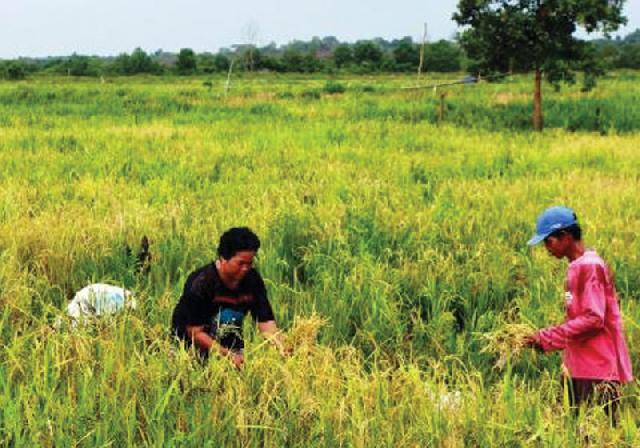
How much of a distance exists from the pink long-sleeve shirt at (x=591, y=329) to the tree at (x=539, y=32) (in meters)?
13.0

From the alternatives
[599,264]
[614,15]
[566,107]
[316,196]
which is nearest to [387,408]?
[599,264]

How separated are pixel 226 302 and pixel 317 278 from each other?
1.41m

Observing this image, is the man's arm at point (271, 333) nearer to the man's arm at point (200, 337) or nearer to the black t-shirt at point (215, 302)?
the black t-shirt at point (215, 302)

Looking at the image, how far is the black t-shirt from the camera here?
11.4ft

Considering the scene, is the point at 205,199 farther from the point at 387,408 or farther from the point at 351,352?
the point at 387,408

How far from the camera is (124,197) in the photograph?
735cm

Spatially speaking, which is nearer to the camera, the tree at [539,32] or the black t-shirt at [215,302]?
the black t-shirt at [215,302]

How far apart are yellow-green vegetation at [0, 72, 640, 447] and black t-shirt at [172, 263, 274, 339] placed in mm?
164

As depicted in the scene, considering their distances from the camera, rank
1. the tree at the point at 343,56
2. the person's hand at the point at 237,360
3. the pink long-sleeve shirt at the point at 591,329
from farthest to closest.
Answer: the tree at the point at 343,56 < the person's hand at the point at 237,360 < the pink long-sleeve shirt at the point at 591,329

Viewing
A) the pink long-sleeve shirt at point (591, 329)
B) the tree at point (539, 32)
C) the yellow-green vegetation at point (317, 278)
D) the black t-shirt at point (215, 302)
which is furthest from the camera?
the tree at point (539, 32)

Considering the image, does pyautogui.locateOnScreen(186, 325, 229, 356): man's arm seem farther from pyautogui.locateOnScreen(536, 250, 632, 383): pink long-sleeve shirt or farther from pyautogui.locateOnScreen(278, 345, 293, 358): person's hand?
pyautogui.locateOnScreen(536, 250, 632, 383): pink long-sleeve shirt

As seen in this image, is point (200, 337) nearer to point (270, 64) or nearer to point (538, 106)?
point (538, 106)

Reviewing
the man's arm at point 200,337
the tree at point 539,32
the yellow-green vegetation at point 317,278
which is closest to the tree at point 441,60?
the tree at point 539,32

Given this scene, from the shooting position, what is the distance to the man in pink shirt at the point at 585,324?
3014 millimetres
